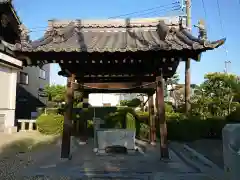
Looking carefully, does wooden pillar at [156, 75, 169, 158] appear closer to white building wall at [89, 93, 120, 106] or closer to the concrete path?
the concrete path

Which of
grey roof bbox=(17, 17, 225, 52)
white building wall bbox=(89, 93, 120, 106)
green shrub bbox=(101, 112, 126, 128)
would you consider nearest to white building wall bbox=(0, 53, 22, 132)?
green shrub bbox=(101, 112, 126, 128)

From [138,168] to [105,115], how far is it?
931 centimetres

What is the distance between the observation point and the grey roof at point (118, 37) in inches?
249

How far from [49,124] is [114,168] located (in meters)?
8.78

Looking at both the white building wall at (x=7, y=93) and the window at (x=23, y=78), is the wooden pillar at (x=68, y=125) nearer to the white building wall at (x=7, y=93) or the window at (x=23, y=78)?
the white building wall at (x=7, y=93)

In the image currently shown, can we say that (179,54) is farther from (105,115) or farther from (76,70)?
(105,115)

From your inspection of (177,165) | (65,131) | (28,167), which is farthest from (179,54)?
(28,167)

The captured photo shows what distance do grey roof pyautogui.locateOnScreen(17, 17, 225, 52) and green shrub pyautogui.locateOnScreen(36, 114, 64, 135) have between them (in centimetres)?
724

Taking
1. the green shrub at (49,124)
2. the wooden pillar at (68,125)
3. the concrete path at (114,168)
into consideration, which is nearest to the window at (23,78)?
the green shrub at (49,124)

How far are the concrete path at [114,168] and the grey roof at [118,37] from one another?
2.95 m

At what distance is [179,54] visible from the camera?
658 centimetres

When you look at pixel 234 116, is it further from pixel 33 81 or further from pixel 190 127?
pixel 33 81

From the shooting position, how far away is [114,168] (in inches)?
251

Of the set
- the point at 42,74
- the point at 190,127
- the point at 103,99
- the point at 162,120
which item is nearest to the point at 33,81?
the point at 42,74
